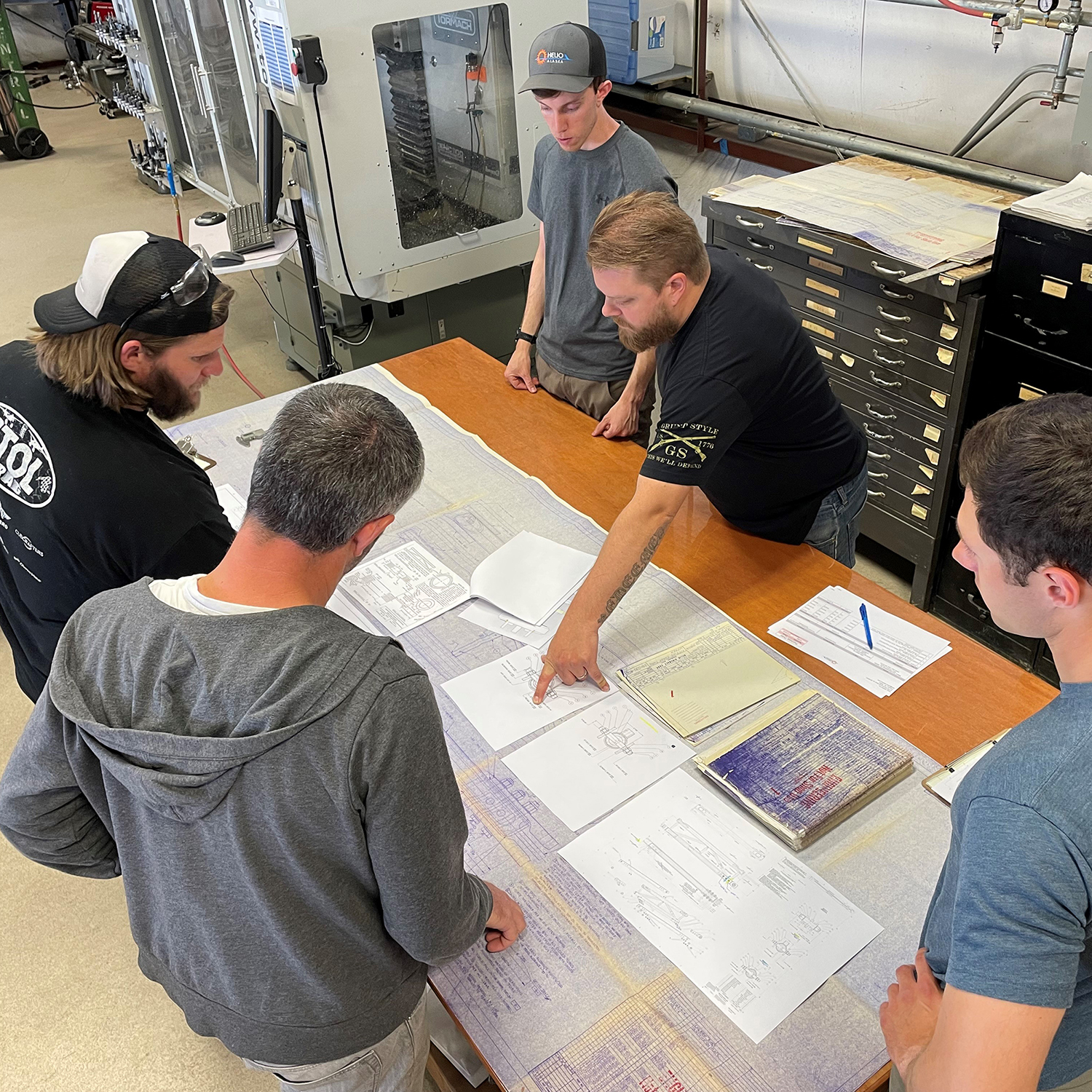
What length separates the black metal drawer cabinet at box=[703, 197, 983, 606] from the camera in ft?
8.34

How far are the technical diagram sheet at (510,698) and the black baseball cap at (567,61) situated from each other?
1446 mm

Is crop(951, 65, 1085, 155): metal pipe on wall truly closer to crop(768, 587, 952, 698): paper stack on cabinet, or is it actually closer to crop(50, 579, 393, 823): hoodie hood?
crop(768, 587, 952, 698): paper stack on cabinet

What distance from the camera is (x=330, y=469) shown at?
3.25ft

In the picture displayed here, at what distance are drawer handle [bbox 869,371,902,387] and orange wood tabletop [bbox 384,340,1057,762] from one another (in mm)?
929

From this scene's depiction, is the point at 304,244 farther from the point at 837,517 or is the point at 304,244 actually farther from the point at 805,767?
the point at 805,767

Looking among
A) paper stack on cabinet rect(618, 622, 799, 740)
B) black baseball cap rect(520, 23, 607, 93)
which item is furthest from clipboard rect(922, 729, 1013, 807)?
black baseball cap rect(520, 23, 607, 93)

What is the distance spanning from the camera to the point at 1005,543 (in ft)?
2.88

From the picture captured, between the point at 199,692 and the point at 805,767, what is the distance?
943mm

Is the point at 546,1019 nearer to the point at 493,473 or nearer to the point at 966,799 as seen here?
the point at 966,799

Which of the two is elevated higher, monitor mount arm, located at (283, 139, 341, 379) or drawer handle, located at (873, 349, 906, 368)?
monitor mount arm, located at (283, 139, 341, 379)

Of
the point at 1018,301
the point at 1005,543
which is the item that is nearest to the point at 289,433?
the point at 1005,543

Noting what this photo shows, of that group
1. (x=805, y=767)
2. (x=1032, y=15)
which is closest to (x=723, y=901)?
(x=805, y=767)

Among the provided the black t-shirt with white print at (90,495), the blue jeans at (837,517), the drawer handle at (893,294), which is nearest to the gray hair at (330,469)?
the black t-shirt with white print at (90,495)

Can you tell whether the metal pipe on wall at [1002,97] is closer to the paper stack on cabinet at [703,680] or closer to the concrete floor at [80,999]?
the concrete floor at [80,999]
